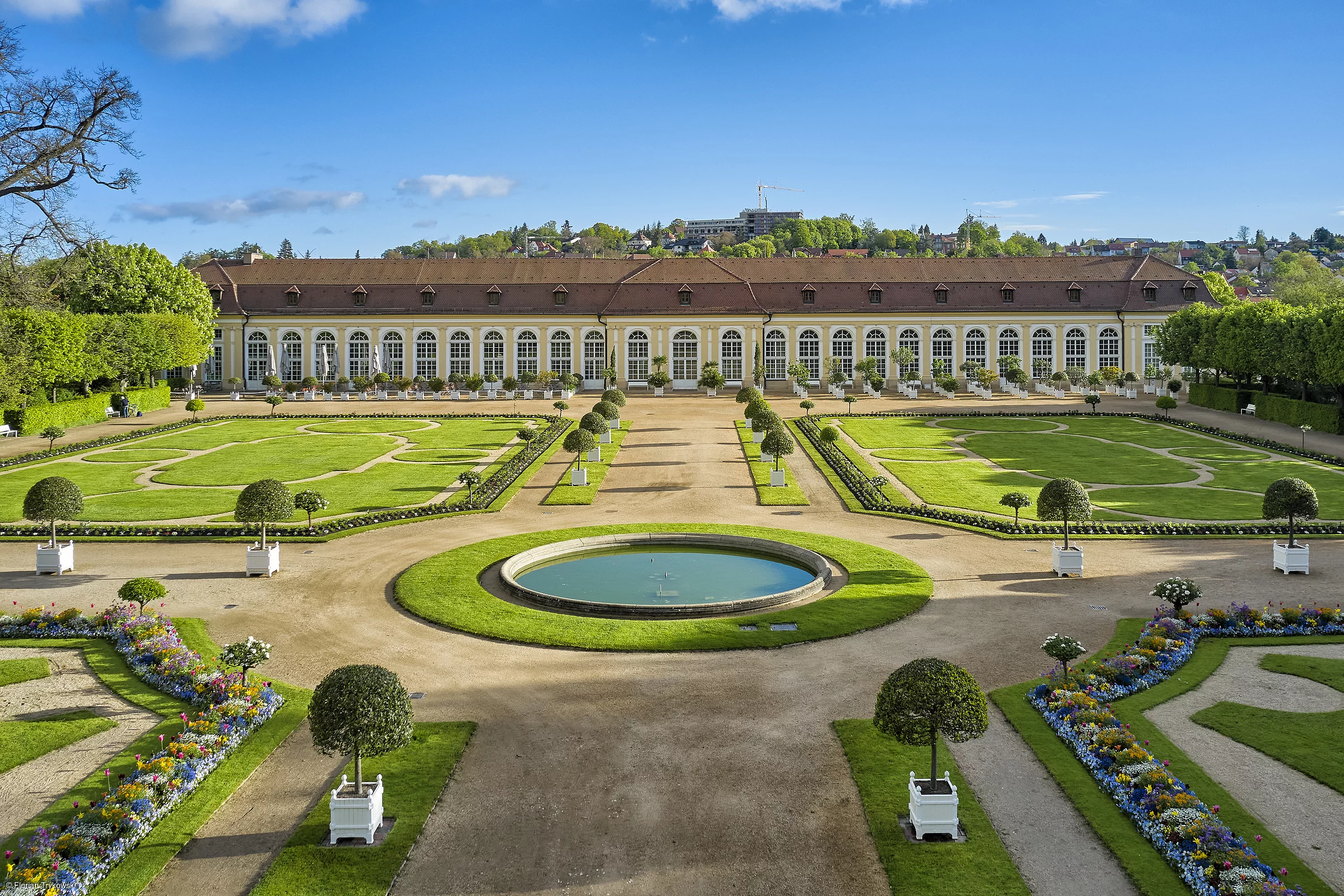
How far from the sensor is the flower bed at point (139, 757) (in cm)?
1164

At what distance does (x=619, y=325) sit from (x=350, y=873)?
221ft

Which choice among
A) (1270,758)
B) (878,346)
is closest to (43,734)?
(1270,758)

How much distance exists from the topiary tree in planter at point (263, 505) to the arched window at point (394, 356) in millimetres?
54843

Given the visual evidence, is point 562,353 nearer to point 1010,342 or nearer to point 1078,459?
point 1010,342

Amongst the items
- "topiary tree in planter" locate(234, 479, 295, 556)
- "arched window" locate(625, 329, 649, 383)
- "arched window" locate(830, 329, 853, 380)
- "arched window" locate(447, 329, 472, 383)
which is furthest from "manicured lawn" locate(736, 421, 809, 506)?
"arched window" locate(447, 329, 472, 383)

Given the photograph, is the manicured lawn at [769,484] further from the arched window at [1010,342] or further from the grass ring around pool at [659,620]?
the arched window at [1010,342]

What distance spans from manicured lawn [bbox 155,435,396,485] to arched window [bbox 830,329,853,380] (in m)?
38.6

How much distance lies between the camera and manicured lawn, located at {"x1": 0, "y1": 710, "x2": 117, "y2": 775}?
15148 mm

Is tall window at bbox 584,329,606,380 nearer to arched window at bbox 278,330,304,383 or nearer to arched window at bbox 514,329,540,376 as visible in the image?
arched window at bbox 514,329,540,376

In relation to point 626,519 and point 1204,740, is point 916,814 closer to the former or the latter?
point 1204,740

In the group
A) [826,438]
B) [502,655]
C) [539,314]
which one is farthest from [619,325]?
[502,655]

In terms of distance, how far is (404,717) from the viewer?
43.3 ft

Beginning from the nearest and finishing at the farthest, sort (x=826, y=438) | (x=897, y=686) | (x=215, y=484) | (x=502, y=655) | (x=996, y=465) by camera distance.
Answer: (x=897, y=686) → (x=502, y=655) → (x=215, y=484) → (x=996, y=465) → (x=826, y=438)

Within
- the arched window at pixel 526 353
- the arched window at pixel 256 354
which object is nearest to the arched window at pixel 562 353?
the arched window at pixel 526 353
